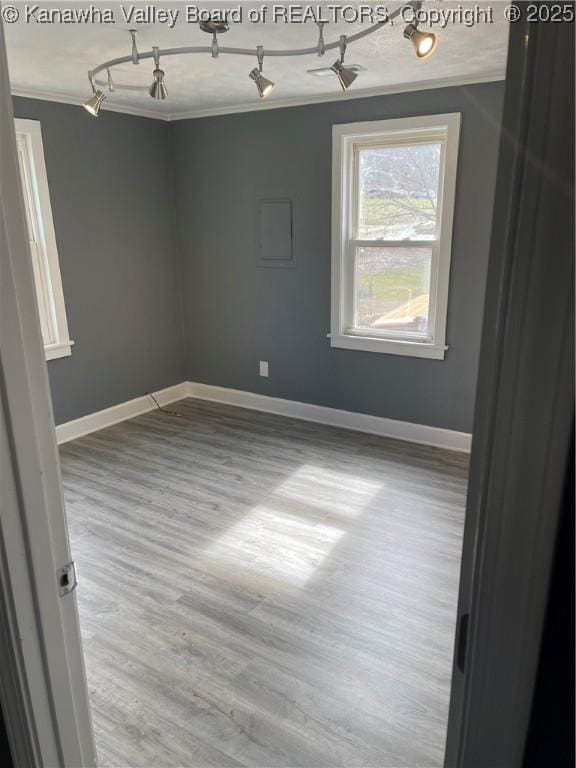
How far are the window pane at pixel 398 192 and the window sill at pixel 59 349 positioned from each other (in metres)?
2.29

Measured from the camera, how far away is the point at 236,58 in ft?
9.05

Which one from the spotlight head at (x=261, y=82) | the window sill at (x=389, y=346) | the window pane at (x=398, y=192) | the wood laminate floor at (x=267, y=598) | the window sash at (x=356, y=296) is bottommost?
the wood laminate floor at (x=267, y=598)

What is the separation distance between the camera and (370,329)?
4102mm

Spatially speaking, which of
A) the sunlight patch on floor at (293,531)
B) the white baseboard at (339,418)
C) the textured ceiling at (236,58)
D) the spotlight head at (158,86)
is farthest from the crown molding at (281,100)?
the sunlight patch on floor at (293,531)

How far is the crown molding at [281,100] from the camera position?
10.7 ft

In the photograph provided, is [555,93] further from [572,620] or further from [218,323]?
[218,323]

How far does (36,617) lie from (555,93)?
1056 millimetres

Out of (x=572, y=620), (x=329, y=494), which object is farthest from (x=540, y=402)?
(x=329, y=494)

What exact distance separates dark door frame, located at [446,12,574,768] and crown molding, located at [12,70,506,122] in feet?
10.2

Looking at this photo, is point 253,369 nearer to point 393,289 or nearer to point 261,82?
point 393,289

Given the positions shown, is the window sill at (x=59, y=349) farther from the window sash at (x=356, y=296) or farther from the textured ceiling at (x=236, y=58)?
the window sash at (x=356, y=296)

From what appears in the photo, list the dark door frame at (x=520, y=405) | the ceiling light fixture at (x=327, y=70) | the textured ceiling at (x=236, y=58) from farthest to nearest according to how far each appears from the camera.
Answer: the ceiling light fixture at (x=327, y=70) → the textured ceiling at (x=236, y=58) → the dark door frame at (x=520, y=405)

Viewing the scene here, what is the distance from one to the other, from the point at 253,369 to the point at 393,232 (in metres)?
1.67

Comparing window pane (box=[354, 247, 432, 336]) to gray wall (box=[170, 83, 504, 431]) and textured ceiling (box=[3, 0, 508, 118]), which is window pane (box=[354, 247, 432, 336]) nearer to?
gray wall (box=[170, 83, 504, 431])
